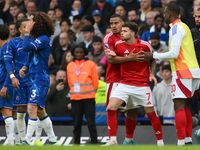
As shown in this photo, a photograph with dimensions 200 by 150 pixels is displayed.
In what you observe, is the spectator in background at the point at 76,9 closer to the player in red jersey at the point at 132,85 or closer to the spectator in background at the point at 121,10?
the spectator in background at the point at 121,10

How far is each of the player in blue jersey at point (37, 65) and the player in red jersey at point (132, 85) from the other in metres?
1.26

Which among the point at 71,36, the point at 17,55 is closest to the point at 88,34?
the point at 71,36

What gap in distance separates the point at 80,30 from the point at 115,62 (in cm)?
582

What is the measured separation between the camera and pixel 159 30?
11312 mm

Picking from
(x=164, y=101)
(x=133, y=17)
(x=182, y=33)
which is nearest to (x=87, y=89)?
(x=164, y=101)

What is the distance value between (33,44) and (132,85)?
1.97m

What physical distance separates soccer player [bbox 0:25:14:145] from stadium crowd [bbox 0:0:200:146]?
32 millimetres

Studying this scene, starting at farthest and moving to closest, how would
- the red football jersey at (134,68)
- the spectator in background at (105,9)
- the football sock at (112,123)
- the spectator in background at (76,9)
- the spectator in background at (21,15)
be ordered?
the spectator in background at (76,9)
the spectator in background at (21,15)
the spectator in background at (105,9)
the red football jersey at (134,68)
the football sock at (112,123)

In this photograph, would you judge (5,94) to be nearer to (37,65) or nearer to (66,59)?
(37,65)

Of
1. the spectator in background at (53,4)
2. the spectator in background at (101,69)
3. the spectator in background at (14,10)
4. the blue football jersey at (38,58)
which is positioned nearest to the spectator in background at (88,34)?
the spectator in background at (101,69)

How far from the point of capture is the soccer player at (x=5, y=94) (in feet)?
24.8

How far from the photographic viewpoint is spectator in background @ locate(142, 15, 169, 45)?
11.1 meters

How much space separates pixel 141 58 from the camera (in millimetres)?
6938

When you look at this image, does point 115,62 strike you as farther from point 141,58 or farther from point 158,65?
point 158,65
